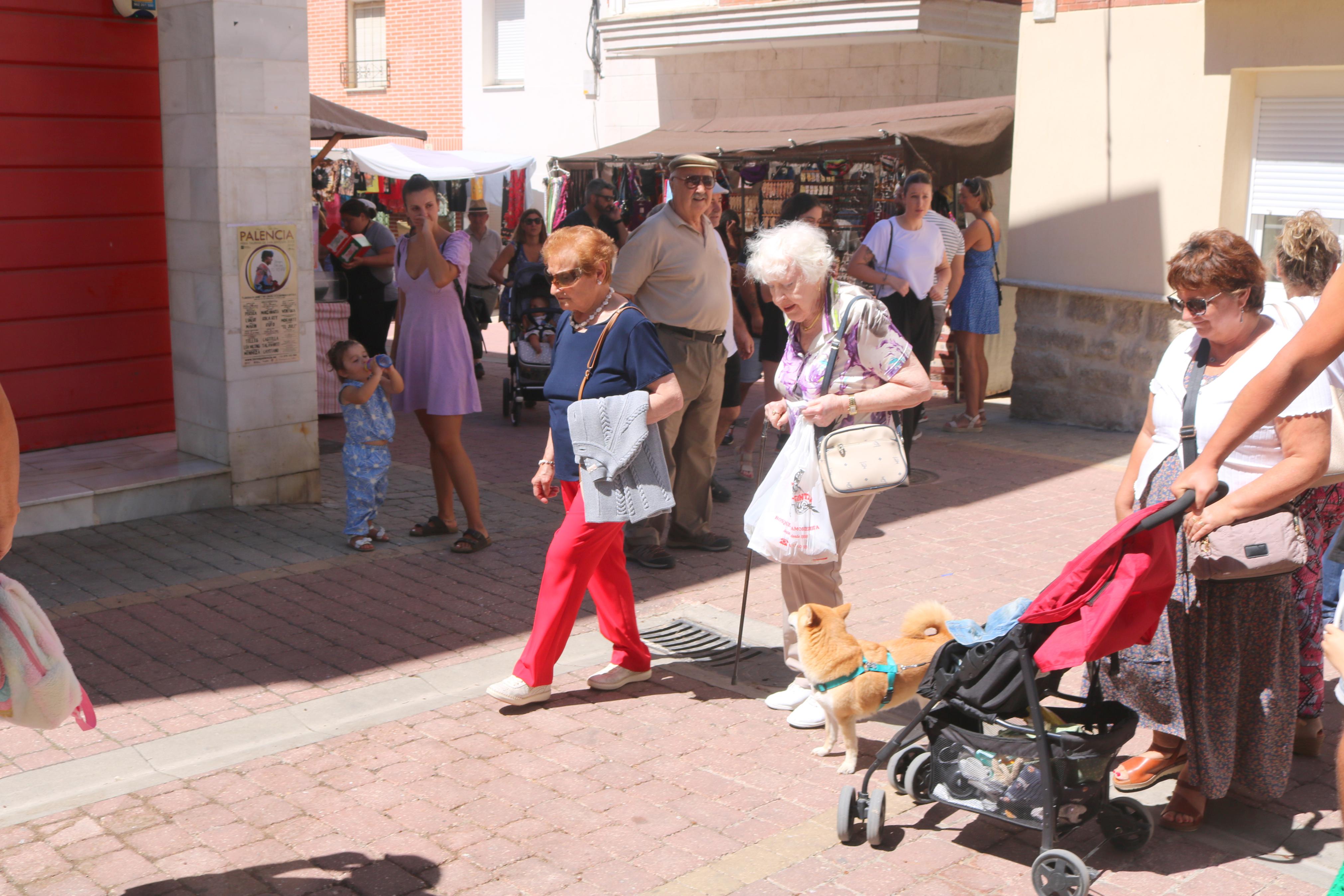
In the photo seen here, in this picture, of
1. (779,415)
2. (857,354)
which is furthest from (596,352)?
(857,354)

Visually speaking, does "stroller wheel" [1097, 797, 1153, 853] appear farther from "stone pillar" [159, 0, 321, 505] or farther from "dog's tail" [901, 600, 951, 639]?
"stone pillar" [159, 0, 321, 505]

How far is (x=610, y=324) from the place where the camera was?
493cm

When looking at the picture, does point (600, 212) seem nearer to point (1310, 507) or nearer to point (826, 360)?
point (826, 360)

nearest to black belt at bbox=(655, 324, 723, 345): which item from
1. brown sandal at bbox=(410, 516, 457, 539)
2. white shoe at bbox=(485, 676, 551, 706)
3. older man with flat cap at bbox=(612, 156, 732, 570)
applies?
older man with flat cap at bbox=(612, 156, 732, 570)

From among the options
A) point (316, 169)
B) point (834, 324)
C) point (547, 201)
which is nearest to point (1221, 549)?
point (834, 324)

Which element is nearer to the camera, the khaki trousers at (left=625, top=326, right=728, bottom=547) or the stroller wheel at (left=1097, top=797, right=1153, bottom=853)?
the stroller wheel at (left=1097, top=797, right=1153, bottom=853)

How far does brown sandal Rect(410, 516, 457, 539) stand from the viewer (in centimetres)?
744

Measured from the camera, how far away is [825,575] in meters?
4.91

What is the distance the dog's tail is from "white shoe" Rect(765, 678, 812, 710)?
636 millimetres

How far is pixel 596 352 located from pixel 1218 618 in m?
2.45

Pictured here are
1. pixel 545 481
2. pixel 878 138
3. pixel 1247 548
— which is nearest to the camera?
pixel 1247 548

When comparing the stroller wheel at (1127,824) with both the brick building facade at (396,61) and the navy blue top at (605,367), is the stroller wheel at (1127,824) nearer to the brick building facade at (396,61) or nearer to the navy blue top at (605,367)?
the navy blue top at (605,367)

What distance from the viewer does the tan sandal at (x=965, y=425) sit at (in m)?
11.3

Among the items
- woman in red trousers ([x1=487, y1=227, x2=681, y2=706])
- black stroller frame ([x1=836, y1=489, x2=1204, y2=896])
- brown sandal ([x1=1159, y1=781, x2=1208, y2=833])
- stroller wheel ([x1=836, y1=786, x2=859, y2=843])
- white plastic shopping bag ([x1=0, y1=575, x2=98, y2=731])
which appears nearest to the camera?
white plastic shopping bag ([x1=0, y1=575, x2=98, y2=731])
